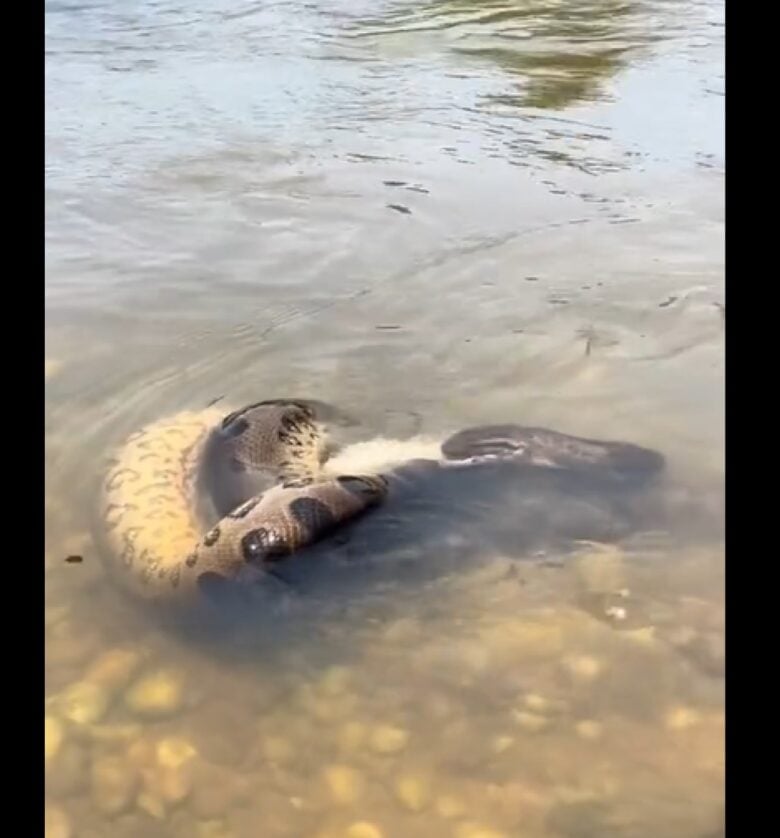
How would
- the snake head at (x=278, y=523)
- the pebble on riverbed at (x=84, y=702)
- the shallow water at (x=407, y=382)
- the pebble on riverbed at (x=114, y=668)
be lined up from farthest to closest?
the snake head at (x=278, y=523), the pebble on riverbed at (x=114, y=668), the pebble on riverbed at (x=84, y=702), the shallow water at (x=407, y=382)

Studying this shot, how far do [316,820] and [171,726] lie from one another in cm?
54

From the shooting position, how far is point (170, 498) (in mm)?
4238

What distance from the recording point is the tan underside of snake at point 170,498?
11.8ft

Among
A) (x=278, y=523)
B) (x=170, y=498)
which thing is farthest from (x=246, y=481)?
(x=278, y=523)

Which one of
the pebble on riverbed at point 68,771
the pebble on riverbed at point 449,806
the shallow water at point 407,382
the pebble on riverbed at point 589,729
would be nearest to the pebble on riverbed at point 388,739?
the shallow water at point 407,382

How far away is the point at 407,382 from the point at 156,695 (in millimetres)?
Answer: 1957

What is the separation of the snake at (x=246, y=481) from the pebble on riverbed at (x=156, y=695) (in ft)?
1.26

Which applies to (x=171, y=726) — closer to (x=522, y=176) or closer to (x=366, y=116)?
(x=522, y=176)

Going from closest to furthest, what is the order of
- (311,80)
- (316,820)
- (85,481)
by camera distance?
(316,820) → (85,481) → (311,80)

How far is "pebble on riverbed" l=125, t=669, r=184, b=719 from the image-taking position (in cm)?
304

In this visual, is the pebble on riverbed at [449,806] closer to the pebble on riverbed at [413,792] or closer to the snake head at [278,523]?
the pebble on riverbed at [413,792]

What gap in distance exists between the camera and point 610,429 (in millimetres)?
4250
